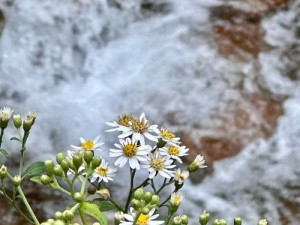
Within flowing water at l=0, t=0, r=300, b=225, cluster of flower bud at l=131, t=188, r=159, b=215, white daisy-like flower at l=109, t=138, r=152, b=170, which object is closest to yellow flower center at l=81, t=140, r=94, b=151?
white daisy-like flower at l=109, t=138, r=152, b=170

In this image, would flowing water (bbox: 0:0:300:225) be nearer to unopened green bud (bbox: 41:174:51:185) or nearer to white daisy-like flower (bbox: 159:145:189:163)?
white daisy-like flower (bbox: 159:145:189:163)

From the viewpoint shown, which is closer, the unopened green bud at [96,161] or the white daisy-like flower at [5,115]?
the unopened green bud at [96,161]

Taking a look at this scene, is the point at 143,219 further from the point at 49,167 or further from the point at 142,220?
the point at 49,167

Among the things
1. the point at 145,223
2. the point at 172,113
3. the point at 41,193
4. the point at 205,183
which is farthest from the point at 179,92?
the point at 145,223

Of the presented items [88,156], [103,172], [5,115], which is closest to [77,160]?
[88,156]

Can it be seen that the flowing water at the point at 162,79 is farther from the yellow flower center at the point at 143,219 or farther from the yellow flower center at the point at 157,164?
the yellow flower center at the point at 143,219

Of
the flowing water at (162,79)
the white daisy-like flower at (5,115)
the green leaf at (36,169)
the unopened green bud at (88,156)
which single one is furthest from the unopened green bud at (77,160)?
the flowing water at (162,79)

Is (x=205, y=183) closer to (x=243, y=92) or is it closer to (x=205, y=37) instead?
(x=243, y=92)
